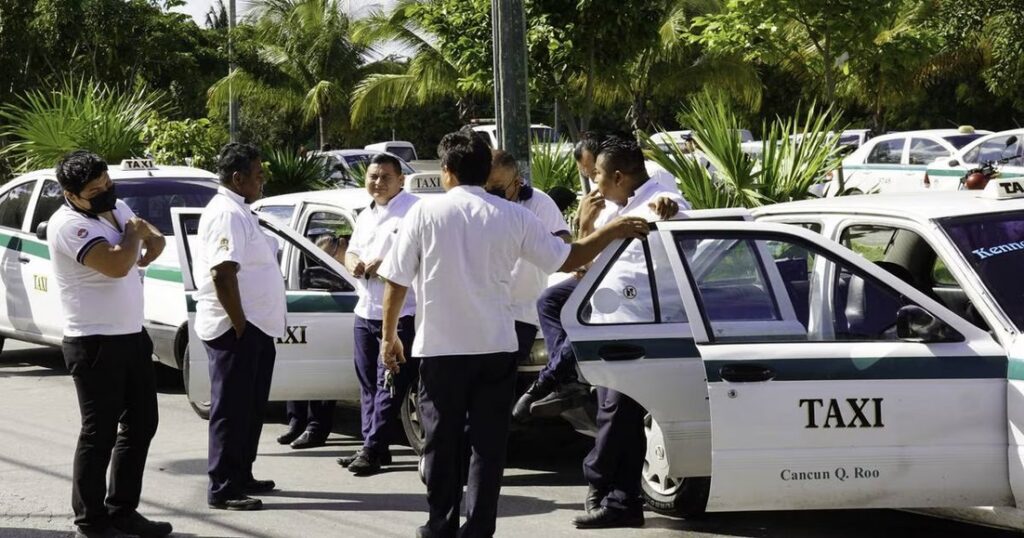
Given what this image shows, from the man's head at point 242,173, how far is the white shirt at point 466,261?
5.45 feet

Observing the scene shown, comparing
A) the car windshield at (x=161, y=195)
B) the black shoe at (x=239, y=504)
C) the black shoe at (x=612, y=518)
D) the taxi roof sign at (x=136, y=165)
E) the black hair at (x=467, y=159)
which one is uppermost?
the black hair at (x=467, y=159)

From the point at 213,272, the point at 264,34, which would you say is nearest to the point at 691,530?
the point at 213,272

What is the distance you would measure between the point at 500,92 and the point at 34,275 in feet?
13.3

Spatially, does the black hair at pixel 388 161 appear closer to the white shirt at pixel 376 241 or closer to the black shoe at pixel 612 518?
the white shirt at pixel 376 241

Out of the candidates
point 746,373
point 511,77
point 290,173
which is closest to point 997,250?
point 746,373

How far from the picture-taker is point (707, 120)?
1270 cm

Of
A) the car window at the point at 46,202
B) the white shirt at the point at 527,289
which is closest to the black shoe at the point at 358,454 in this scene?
the white shirt at the point at 527,289

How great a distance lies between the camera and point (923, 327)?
5.74 m

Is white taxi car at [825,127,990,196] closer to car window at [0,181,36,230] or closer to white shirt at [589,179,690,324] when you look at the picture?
car window at [0,181,36,230]

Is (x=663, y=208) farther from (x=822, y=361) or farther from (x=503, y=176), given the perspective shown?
(x=503, y=176)

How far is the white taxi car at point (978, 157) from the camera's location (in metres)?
22.3

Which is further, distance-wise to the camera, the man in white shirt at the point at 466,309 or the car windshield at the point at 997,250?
the car windshield at the point at 997,250

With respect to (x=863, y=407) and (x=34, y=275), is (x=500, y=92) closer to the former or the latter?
(x=34, y=275)

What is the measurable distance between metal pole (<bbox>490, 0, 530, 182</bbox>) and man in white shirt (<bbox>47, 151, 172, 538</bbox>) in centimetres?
443
